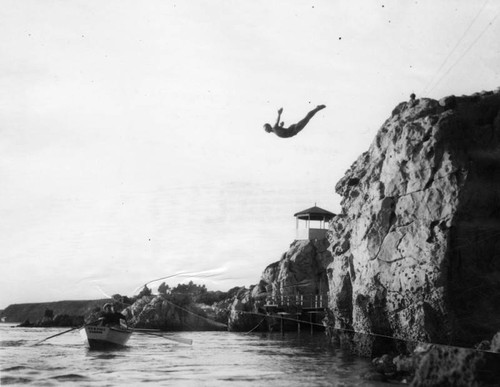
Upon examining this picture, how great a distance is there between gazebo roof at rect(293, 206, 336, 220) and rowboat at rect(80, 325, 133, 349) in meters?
41.4

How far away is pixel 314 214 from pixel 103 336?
43758mm

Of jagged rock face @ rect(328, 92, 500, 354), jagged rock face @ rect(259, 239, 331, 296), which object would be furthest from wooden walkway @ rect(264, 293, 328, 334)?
jagged rock face @ rect(328, 92, 500, 354)

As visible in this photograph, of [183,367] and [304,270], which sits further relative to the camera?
[304,270]

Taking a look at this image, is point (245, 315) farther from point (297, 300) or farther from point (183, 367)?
point (183, 367)

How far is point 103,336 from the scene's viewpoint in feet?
139

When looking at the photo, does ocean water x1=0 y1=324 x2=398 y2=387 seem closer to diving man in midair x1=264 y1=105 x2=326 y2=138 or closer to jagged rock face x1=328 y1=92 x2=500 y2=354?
jagged rock face x1=328 y1=92 x2=500 y2=354

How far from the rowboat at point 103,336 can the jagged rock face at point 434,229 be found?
1610cm

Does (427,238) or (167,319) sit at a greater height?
(427,238)

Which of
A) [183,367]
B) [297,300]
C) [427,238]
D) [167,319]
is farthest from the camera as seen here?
[167,319]

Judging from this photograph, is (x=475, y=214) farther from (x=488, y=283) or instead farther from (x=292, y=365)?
(x=292, y=365)

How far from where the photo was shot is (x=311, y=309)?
2657 inches

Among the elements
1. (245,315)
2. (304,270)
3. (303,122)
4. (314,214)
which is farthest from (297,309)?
(303,122)

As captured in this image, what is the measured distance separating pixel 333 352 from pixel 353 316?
11.3ft

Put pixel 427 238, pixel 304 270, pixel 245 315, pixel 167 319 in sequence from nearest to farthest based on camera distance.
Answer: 1. pixel 427 238
2. pixel 304 270
3. pixel 245 315
4. pixel 167 319
